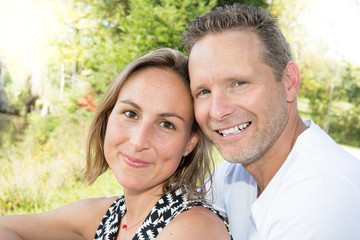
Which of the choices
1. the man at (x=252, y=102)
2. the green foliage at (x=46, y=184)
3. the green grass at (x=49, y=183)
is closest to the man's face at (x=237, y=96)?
the man at (x=252, y=102)

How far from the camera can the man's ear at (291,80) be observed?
7.00 ft

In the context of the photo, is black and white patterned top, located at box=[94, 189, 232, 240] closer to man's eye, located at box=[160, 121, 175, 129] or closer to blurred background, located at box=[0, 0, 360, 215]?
man's eye, located at box=[160, 121, 175, 129]

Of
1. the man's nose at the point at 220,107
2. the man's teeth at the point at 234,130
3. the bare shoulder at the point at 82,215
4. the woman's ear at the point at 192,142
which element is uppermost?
the man's nose at the point at 220,107

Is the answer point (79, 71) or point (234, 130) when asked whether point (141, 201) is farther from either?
point (79, 71)

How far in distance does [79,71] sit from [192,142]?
11.5 meters

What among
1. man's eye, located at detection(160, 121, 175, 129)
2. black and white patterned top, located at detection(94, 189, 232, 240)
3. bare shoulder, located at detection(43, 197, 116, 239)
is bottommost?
bare shoulder, located at detection(43, 197, 116, 239)

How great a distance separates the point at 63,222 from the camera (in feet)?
7.04

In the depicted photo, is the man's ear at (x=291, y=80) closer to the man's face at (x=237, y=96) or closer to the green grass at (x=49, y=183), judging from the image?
the man's face at (x=237, y=96)

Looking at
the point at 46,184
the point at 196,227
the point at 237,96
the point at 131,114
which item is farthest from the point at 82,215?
the point at 46,184

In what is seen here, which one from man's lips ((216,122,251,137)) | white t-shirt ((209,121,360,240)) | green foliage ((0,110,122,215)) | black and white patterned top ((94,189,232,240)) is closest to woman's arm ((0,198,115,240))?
black and white patterned top ((94,189,232,240))

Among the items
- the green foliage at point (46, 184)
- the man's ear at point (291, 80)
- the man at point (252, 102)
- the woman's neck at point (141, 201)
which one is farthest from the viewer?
the green foliage at point (46, 184)

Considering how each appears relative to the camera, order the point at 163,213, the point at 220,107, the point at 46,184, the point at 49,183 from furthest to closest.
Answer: the point at 49,183 < the point at 46,184 < the point at 220,107 < the point at 163,213

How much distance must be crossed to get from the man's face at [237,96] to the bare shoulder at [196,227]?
0.44 meters

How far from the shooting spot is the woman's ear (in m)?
2.06
